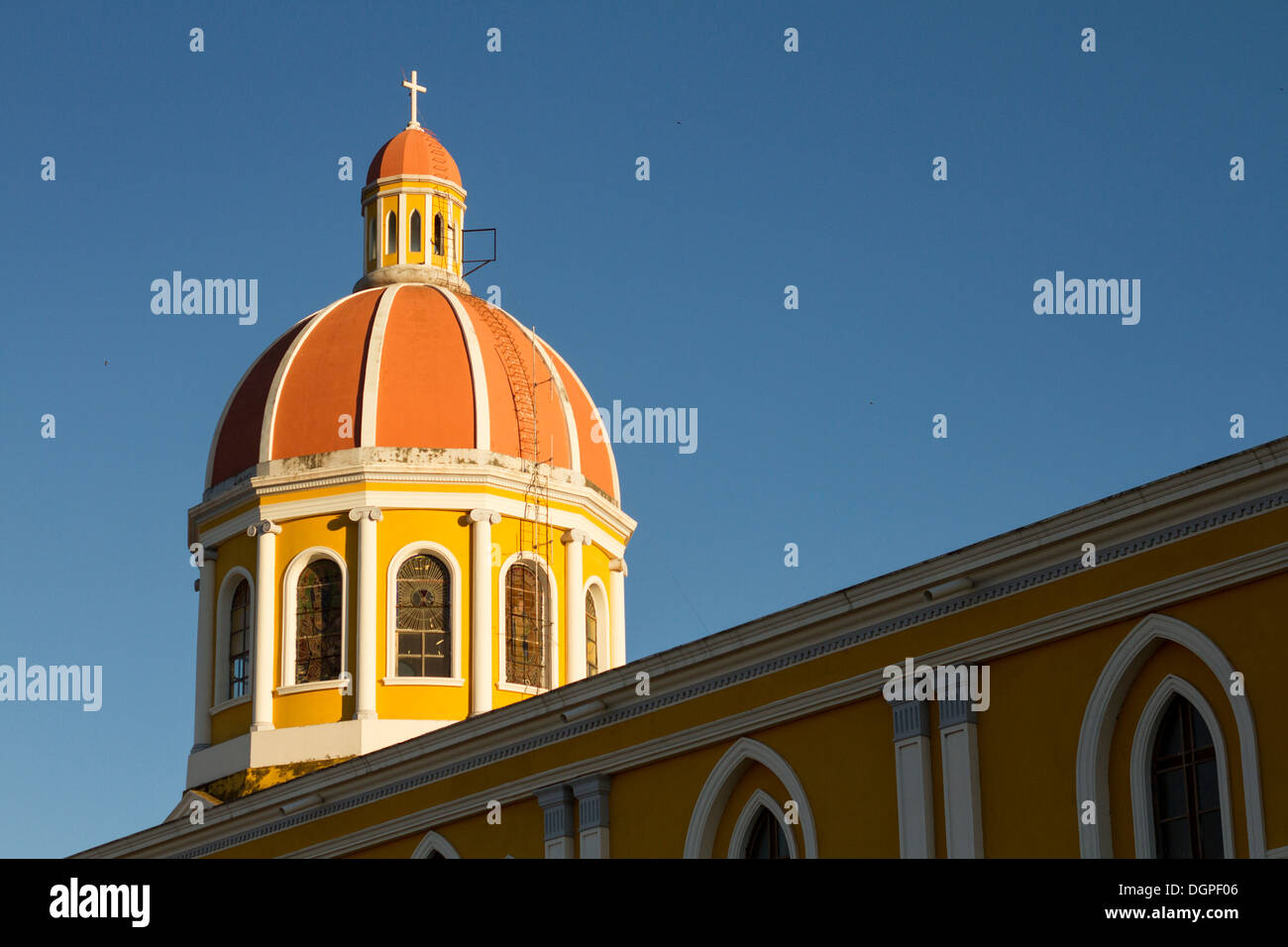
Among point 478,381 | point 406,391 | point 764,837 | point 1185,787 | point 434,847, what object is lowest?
point 1185,787

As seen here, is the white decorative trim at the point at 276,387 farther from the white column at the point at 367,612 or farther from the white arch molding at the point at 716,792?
the white arch molding at the point at 716,792

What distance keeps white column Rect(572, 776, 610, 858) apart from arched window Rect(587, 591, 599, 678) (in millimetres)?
8900

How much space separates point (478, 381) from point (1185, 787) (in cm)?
1604

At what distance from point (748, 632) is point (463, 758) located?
15.8ft

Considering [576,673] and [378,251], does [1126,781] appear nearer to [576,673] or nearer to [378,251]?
[576,673]

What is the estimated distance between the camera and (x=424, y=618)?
31.4 meters

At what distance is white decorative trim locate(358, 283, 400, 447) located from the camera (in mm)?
32000

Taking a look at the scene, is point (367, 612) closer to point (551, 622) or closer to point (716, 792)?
point (551, 622)

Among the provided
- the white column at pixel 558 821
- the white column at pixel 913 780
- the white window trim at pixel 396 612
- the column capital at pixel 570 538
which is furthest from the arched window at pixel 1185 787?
the column capital at pixel 570 538

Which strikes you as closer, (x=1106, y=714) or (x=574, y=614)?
(x=1106, y=714)

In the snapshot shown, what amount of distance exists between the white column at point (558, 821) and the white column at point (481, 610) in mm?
6301

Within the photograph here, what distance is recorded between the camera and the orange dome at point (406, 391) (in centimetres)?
3222

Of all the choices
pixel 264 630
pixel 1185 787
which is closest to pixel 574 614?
pixel 264 630
